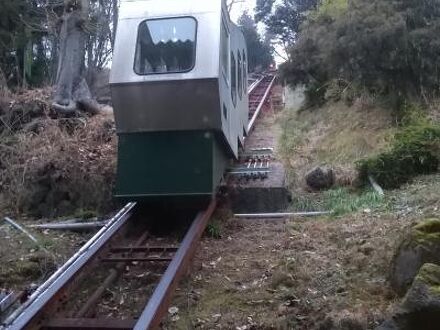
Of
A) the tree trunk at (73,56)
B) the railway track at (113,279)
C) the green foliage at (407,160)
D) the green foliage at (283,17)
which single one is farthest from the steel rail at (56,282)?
the green foliage at (283,17)

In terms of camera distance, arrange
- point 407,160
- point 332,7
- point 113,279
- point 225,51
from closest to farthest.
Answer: point 113,279 < point 225,51 < point 407,160 < point 332,7

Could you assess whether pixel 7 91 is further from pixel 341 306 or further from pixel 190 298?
pixel 341 306

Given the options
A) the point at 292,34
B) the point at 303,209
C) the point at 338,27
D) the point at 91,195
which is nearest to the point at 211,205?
the point at 303,209

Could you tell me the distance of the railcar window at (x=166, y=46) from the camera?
6.91 meters

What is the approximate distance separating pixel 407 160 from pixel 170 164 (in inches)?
140

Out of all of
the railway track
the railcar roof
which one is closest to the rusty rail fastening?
the railway track

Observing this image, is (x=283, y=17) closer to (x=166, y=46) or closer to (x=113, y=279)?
(x=166, y=46)

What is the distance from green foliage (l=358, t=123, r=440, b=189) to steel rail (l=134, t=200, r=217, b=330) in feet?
9.39

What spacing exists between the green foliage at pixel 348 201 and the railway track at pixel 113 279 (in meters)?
1.64

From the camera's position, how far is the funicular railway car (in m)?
6.75

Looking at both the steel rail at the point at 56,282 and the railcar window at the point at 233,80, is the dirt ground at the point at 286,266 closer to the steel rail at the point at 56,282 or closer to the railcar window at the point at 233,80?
the steel rail at the point at 56,282

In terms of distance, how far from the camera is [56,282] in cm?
502

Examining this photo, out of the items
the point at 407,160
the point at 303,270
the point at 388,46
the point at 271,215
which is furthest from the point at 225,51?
the point at 388,46

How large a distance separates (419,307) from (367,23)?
857cm
